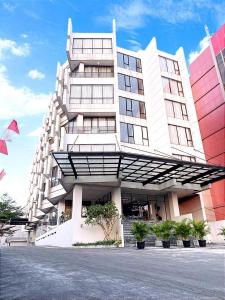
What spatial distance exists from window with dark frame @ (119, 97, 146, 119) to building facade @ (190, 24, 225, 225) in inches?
338

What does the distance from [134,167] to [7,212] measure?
31.3 metres

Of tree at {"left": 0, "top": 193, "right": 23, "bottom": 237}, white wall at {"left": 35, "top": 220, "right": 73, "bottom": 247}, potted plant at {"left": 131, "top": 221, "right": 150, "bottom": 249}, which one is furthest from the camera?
tree at {"left": 0, "top": 193, "right": 23, "bottom": 237}

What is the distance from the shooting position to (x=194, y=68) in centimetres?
3219

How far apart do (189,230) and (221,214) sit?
11247 mm

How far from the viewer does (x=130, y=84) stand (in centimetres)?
2709

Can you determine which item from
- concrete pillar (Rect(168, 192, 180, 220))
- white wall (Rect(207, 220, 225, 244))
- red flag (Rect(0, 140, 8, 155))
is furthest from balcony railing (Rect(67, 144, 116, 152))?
white wall (Rect(207, 220, 225, 244))

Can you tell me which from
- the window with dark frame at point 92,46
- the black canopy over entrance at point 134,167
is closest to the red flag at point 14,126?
the black canopy over entrance at point 134,167

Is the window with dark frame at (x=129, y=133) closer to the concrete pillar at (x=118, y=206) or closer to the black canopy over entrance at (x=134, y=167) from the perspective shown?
the black canopy over entrance at (x=134, y=167)

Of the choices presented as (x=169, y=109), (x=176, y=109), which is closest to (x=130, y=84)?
(x=169, y=109)

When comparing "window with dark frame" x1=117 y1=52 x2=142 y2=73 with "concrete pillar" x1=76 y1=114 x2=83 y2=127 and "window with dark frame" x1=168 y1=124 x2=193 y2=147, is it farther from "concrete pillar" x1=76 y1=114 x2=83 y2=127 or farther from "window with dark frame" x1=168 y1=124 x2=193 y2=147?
"window with dark frame" x1=168 y1=124 x2=193 y2=147

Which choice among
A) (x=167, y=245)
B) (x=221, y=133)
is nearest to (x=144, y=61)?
(x=221, y=133)

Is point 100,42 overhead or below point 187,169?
overhead

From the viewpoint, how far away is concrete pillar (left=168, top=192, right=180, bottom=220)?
23016mm

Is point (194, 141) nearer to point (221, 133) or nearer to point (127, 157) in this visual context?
point (221, 133)
